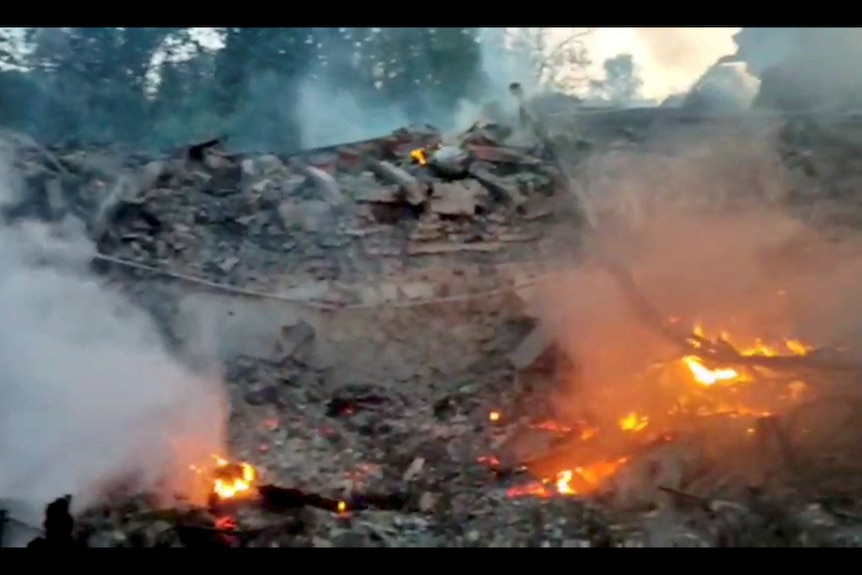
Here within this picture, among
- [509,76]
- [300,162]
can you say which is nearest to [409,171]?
[300,162]

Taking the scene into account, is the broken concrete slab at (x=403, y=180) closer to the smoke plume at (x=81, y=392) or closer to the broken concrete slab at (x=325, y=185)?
the broken concrete slab at (x=325, y=185)

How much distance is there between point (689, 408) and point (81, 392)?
16.9 feet

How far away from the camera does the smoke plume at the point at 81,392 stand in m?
6.40

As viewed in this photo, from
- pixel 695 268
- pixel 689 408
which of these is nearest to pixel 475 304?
pixel 695 268

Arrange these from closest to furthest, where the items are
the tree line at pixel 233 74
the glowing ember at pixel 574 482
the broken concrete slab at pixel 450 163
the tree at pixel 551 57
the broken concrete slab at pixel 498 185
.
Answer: the glowing ember at pixel 574 482 < the broken concrete slab at pixel 498 185 < the broken concrete slab at pixel 450 163 < the tree line at pixel 233 74 < the tree at pixel 551 57

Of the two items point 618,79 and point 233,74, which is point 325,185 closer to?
point 233,74

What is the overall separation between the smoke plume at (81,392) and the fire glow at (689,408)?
2732mm

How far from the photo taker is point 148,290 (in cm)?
821

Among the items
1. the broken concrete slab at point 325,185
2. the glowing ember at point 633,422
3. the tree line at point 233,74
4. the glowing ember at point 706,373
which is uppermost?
the tree line at point 233,74

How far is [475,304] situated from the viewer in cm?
835

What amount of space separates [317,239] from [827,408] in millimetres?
5153

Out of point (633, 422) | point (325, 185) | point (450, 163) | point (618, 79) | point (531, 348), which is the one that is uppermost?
point (618, 79)

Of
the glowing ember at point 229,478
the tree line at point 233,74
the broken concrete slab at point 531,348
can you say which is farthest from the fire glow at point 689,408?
the tree line at point 233,74
